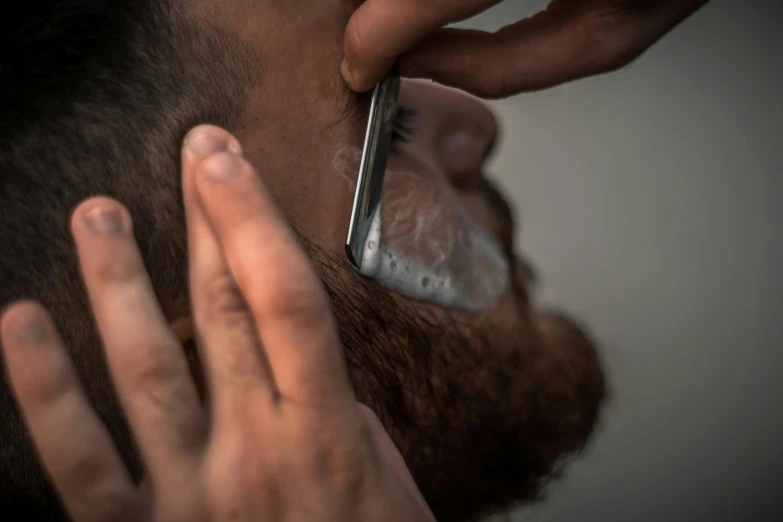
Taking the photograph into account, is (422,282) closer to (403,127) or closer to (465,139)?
(403,127)

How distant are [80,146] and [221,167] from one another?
23cm

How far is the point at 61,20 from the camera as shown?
555 millimetres

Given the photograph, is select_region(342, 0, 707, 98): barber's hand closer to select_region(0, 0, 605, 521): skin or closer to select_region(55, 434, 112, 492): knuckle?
select_region(0, 0, 605, 521): skin

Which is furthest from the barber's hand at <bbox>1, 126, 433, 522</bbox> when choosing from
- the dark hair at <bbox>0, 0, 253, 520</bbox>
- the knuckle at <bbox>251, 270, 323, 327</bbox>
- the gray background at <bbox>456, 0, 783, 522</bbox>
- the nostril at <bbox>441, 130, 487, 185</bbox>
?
the gray background at <bbox>456, 0, 783, 522</bbox>

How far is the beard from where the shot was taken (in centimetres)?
68

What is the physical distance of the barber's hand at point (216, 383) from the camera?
387mm

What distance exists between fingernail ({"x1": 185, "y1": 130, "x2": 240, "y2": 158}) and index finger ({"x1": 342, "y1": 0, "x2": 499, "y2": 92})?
0.66ft

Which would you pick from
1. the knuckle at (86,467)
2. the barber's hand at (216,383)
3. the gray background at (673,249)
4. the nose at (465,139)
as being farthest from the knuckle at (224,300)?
the gray background at (673,249)

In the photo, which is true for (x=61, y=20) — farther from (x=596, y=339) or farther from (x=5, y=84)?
(x=596, y=339)

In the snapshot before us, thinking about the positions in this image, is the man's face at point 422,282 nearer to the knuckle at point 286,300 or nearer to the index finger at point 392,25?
the index finger at point 392,25

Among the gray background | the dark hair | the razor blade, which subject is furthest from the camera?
the gray background

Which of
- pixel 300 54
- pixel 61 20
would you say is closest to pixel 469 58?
pixel 300 54

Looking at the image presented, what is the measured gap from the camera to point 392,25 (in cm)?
56

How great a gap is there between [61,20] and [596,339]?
35.7 inches
